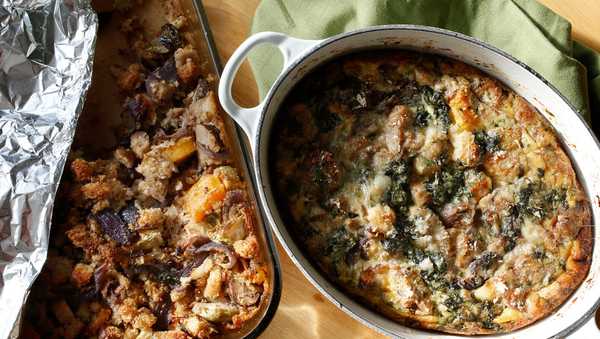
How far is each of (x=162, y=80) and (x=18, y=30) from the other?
474 millimetres

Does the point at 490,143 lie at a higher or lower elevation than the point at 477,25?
lower

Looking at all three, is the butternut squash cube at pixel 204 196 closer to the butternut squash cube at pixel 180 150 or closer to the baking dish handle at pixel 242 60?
the butternut squash cube at pixel 180 150

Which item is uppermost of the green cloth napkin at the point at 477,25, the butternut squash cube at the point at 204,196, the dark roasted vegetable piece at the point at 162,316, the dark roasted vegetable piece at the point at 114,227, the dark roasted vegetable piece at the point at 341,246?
the green cloth napkin at the point at 477,25

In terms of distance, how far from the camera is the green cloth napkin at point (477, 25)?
2.12 meters

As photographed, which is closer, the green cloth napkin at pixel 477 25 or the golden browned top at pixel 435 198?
the golden browned top at pixel 435 198

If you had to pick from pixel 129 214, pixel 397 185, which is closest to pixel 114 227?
pixel 129 214

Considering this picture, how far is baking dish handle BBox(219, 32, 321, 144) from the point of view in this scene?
1.77m

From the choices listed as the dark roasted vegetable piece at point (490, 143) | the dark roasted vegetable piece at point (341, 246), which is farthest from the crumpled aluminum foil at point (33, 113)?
the dark roasted vegetable piece at point (490, 143)

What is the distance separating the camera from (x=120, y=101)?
2.19m

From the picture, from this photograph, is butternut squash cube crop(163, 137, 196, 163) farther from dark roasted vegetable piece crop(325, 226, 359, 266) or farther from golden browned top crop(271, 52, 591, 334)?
dark roasted vegetable piece crop(325, 226, 359, 266)

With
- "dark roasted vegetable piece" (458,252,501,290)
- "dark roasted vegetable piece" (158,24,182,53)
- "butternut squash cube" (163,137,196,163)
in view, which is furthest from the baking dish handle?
"dark roasted vegetable piece" (458,252,501,290)

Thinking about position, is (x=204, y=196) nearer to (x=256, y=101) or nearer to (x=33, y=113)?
(x=256, y=101)

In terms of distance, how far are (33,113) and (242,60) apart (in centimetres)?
75

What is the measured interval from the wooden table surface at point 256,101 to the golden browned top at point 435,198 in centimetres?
25
